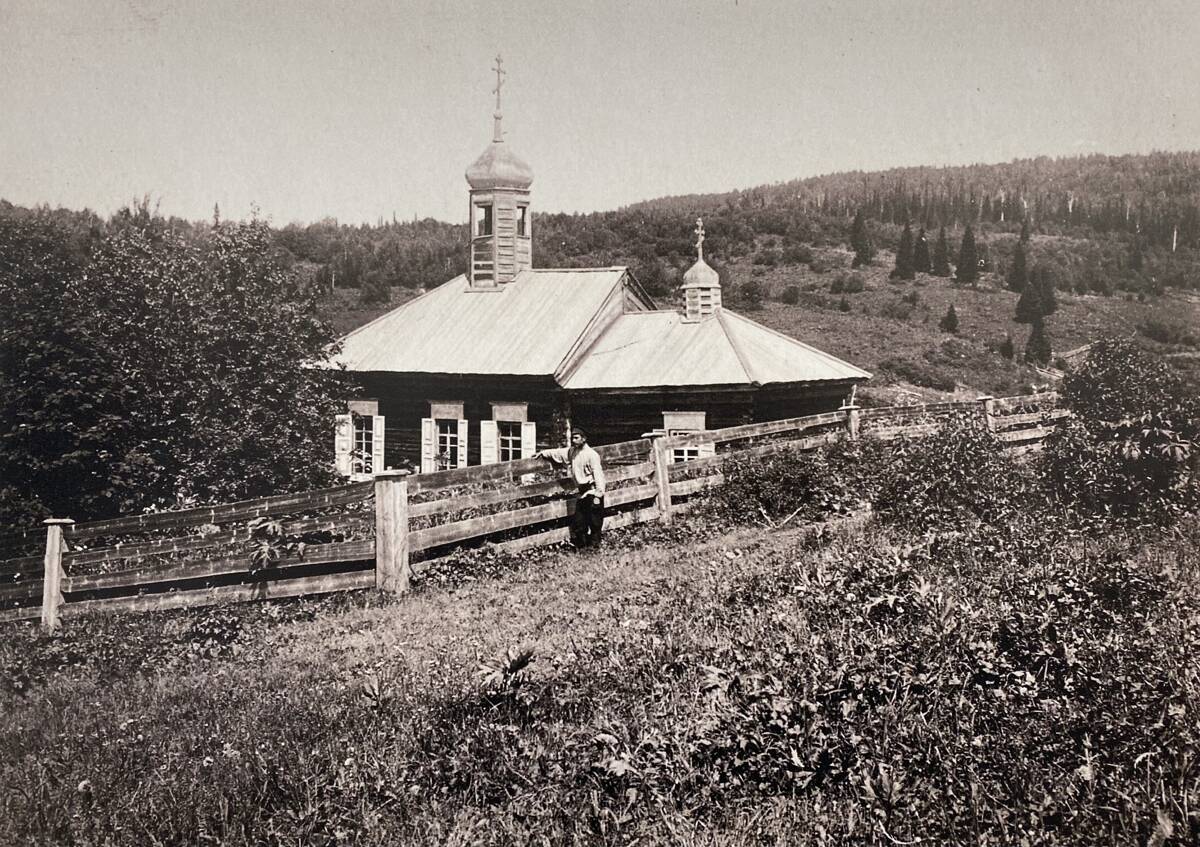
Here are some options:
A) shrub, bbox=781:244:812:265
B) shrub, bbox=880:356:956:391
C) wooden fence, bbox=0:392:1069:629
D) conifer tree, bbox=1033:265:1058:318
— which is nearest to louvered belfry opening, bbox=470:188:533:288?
wooden fence, bbox=0:392:1069:629

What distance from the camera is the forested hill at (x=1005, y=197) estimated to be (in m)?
45.1

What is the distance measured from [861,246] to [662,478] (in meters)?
52.7

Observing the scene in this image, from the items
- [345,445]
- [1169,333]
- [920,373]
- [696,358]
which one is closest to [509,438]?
[345,445]

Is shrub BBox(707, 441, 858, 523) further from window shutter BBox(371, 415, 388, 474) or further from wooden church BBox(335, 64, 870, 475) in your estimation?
window shutter BBox(371, 415, 388, 474)

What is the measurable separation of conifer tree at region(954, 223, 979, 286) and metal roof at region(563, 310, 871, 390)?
40674mm

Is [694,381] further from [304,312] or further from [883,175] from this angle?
[883,175]

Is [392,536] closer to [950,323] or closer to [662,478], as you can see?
[662,478]

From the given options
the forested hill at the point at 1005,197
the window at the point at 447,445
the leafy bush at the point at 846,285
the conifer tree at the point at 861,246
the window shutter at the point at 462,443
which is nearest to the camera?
the window shutter at the point at 462,443

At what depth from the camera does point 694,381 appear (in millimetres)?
18125

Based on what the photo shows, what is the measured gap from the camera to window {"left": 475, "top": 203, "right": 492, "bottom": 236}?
24125mm

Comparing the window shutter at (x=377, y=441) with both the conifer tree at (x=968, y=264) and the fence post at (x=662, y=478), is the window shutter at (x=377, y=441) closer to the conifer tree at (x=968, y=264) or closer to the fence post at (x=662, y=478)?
the fence post at (x=662, y=478)

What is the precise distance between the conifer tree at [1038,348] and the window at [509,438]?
3160cm

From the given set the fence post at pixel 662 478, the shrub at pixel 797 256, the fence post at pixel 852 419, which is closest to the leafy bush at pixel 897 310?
the shrub at pixel 797 256

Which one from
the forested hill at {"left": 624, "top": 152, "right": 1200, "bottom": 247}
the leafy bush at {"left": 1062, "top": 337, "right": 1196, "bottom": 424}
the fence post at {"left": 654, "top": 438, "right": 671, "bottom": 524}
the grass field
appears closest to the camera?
the grass field
